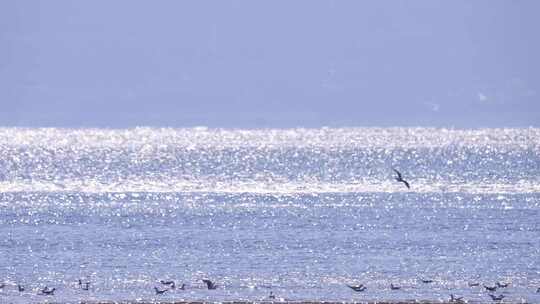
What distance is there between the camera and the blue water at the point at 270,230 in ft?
145

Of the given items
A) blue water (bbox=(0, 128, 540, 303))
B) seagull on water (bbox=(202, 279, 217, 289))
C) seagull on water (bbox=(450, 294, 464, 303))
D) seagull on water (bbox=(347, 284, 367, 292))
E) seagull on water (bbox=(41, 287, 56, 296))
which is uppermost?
blue water (bbox=(0, 128, 540, 303))

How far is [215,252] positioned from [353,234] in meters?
7.96

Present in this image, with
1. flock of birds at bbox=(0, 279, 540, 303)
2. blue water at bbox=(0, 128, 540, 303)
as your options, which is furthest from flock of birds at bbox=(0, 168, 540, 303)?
blue water at bbox=(0, 128, 540, 303)

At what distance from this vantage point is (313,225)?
207 feet

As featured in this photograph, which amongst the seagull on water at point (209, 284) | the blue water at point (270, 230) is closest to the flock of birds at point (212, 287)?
the seagull on water at point (209, 284)

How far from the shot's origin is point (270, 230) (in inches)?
2403

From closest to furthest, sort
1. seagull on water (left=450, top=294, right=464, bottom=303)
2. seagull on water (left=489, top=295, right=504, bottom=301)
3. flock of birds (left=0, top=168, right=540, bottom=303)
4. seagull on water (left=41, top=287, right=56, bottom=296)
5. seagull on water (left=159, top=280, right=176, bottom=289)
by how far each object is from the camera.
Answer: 1. seagull on water (left=450, top=294, right=464, bottom=303)
2. seagull on water (left=489, top=295, right=504, bottom=301)
3. flock of birds (left=0, top=168, right=540, bottom=303)
4. seagull on water (left=41, top=287, right=56, bottom=296)
5. seagull on water (left=159, top=280, right=176, bottom=289)

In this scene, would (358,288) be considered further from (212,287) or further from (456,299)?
(212,287)

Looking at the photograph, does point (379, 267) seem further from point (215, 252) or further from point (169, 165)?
point (169, 165)

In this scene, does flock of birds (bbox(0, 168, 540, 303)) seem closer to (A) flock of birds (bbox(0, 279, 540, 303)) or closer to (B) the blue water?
(A) flock of birds (bbox(0, 279, 540, 303))

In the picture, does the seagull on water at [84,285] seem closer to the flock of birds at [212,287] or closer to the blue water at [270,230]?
the flock of birds at [212,287]

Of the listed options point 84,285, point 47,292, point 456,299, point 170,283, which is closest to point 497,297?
point 456,299

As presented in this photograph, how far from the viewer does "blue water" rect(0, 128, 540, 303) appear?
44.3m

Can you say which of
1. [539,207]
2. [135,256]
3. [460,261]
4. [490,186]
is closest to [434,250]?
[460,261]
